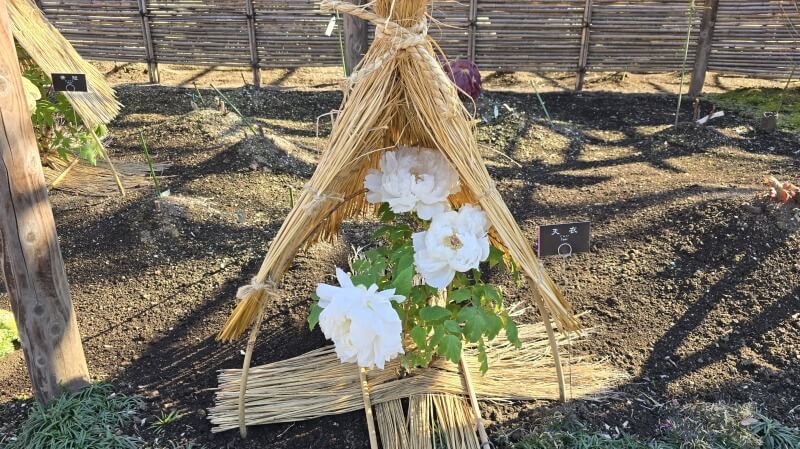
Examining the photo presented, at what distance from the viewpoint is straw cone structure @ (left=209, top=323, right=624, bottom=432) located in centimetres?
183

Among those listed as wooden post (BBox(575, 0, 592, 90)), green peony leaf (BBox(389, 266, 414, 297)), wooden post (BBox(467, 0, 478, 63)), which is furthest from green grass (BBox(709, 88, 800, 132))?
green peony leaf (BBox(389, 266, 414, 297))

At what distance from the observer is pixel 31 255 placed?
175 centimetres

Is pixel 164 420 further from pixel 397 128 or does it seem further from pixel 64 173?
pixel 64 173

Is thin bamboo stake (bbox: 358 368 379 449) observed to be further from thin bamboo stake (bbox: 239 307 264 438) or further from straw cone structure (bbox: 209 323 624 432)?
thin bamboo stake (bbox: 239 307 264 438)

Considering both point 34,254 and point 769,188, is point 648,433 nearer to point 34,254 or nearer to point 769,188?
point 769,188

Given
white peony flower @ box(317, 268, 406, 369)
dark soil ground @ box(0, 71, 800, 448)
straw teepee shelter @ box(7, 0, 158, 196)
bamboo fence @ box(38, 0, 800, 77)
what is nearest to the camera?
white peony flower @ box(317, 268, 406, 369)

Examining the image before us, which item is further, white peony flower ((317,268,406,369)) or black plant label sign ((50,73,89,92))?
black plant label sign ((50,73,89,92))

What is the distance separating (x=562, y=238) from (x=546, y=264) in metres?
0.97

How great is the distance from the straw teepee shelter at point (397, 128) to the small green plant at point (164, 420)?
0.44 metres

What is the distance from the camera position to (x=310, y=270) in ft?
8.59

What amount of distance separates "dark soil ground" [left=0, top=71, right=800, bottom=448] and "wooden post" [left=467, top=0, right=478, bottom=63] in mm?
1761

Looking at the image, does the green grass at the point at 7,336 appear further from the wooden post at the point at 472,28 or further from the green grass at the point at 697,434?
the wooden post at the point at 472,28

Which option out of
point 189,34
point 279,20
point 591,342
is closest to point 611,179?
point 591,342

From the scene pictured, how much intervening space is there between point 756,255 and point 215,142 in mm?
3175
